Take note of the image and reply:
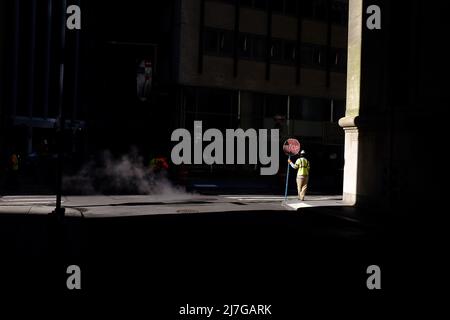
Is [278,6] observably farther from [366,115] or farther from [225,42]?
[366,115]

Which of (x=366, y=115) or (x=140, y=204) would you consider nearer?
(x=140, y=204)

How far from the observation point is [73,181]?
24.2 metres

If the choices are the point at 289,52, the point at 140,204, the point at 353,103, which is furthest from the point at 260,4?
the point at 140,204

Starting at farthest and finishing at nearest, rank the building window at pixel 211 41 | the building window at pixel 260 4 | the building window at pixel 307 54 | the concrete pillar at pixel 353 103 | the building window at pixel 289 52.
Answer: the building window at pixel 307 54
the building window at pixel 289 52
the building window at pixel 260 4
the building window at pixel 211 41
the concrete pillar at pixel 353 103

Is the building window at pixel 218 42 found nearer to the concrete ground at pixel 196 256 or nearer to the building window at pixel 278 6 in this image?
the building window at pixel 278 6

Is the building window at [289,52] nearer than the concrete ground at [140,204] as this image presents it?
No

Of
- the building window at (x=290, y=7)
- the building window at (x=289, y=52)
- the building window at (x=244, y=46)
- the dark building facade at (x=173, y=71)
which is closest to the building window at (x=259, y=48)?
the dark building facade at (x=173, y=71)

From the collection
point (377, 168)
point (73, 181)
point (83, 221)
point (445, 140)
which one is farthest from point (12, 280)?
point (73, 181)

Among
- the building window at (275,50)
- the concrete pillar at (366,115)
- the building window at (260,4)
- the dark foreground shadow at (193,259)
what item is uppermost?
the building window at (260,4)

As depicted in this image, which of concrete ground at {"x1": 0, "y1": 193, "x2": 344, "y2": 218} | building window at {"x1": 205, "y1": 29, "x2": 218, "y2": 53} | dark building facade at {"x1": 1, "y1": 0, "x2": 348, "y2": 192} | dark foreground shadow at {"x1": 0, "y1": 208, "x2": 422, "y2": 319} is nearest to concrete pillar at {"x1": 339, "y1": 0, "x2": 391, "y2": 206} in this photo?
concrete ground at {"x1": 0, "y1": 193, "x2": 344, "y2": 218}

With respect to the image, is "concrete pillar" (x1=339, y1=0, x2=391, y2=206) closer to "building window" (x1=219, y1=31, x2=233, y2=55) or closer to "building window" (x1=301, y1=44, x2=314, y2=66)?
"building window" (x1=219, y1=31, x2=233, y2=55)

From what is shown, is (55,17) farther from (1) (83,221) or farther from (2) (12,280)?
(2) (12,280)

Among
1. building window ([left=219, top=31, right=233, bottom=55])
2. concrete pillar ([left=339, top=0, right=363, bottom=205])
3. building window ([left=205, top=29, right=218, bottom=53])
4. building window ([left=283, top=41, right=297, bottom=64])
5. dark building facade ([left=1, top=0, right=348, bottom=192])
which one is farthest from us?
building window ([left=283, top=41, right=297, bottom=64])

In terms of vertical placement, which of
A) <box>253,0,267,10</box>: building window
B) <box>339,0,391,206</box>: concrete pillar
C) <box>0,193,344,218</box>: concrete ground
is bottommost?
<box>0,193,344,218</box>: concrete ground
